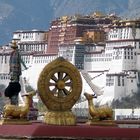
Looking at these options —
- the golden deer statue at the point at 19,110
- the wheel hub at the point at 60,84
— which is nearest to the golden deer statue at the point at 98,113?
the wheel hub at the point at 60,84

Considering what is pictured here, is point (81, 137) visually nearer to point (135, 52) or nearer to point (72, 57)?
point (135, 52)

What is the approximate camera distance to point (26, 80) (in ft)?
395

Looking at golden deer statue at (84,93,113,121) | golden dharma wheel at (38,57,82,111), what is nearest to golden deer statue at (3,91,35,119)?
golden dharma wheel at (38,57,82,111)

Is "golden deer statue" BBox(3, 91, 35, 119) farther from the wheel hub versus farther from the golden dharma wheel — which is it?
the wheel hub

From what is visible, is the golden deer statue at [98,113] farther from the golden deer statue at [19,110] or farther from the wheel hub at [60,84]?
the golden deer statue at [19,110]

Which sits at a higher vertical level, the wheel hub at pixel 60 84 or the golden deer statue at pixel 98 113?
the wheel hub at pixel 60 84

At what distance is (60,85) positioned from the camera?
1791cm

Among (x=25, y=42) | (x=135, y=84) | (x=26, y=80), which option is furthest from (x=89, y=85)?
(x=25, y=42)

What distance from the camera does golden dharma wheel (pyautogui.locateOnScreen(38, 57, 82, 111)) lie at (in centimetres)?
1778

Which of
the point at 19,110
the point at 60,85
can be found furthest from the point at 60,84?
the point at 19,110

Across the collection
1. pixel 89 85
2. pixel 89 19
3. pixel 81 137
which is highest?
pixel 89 19

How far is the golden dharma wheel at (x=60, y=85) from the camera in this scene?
17781 mm

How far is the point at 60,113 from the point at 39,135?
1249 mm

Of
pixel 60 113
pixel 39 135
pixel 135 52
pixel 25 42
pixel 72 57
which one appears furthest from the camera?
pixel 25 42
